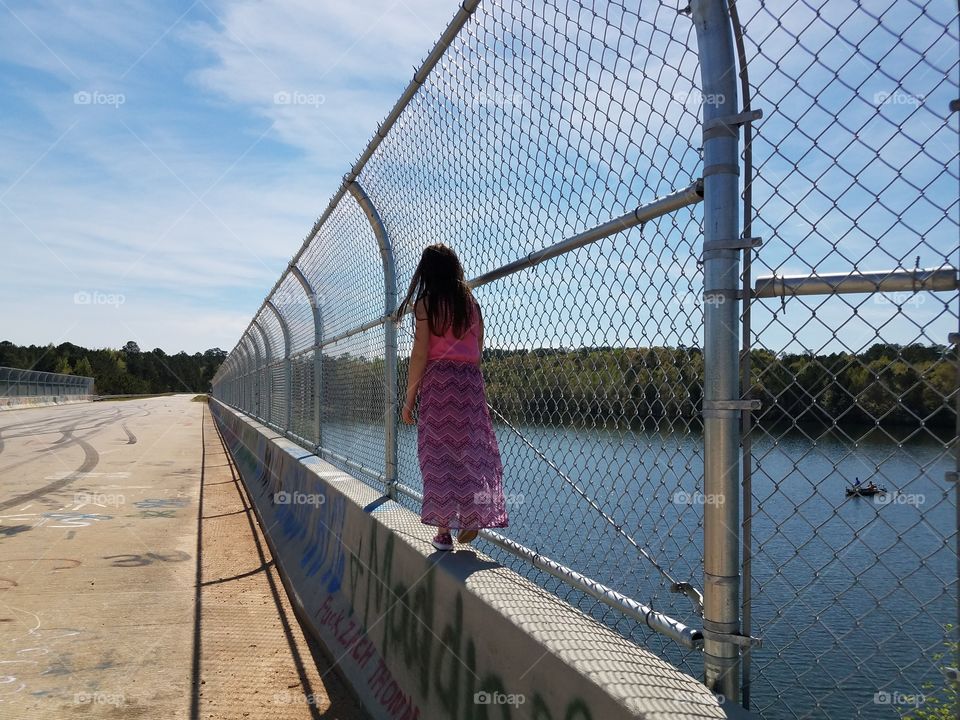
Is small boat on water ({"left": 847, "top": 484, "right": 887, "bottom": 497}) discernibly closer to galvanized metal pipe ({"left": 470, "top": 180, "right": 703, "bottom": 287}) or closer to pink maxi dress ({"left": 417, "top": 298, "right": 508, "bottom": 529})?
galvanized metal pipe ({"left": 470, "top": 180, "right": 703, "bottom": 287})

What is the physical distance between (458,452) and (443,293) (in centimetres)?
67

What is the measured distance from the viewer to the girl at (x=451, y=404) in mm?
3449

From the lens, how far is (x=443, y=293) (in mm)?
3514

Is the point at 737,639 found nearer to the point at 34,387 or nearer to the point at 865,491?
the point at 865,491

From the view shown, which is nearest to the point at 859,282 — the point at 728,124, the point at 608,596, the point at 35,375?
the point at 728,124

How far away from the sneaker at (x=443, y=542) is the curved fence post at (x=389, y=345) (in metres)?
1.35

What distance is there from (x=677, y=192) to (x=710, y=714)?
4.17 feet

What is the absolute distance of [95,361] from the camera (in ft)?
385

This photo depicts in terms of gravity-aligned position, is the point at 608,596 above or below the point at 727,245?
below

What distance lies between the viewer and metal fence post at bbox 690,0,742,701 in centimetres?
197

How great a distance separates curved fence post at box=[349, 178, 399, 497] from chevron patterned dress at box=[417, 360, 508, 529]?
135cm

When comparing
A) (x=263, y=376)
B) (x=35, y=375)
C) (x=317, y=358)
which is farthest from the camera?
(x=35, y=375)

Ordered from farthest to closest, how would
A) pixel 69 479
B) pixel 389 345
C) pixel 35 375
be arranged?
pixel 35 375 < pixel 69 479 < pixel 389 345

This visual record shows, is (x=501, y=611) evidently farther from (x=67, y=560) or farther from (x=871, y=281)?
(x=67, y=560)
